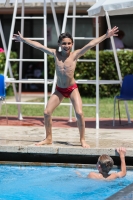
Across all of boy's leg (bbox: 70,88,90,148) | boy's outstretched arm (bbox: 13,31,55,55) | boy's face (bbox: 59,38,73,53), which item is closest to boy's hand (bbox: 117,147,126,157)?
boy's leg (bbox: 70,88,90,148)

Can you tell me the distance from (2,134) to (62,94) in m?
1.60

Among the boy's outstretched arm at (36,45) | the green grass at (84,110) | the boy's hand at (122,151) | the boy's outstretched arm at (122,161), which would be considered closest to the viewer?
the boy's outstretched arm at (122,161)

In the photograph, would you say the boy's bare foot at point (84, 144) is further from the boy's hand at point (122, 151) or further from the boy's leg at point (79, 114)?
the boy's hand at point (122, 151)

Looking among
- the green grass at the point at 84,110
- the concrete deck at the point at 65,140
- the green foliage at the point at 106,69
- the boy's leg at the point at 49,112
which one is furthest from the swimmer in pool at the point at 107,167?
the green foliage at the point at 106,69

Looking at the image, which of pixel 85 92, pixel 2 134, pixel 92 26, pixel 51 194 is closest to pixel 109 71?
pixel 85 92

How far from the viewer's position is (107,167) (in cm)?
828

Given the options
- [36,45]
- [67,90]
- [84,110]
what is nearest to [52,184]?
[67,90]

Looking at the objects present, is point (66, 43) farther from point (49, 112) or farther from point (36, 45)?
point (49, 112)

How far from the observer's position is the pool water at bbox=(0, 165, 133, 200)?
7.89 m

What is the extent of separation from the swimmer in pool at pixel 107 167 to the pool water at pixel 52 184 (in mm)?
69

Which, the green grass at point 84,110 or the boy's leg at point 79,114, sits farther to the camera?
the green grass at point 84,110

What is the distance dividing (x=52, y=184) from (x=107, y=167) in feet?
2.64

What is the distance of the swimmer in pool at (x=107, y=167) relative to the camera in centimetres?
823

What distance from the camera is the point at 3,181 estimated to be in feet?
28.4
